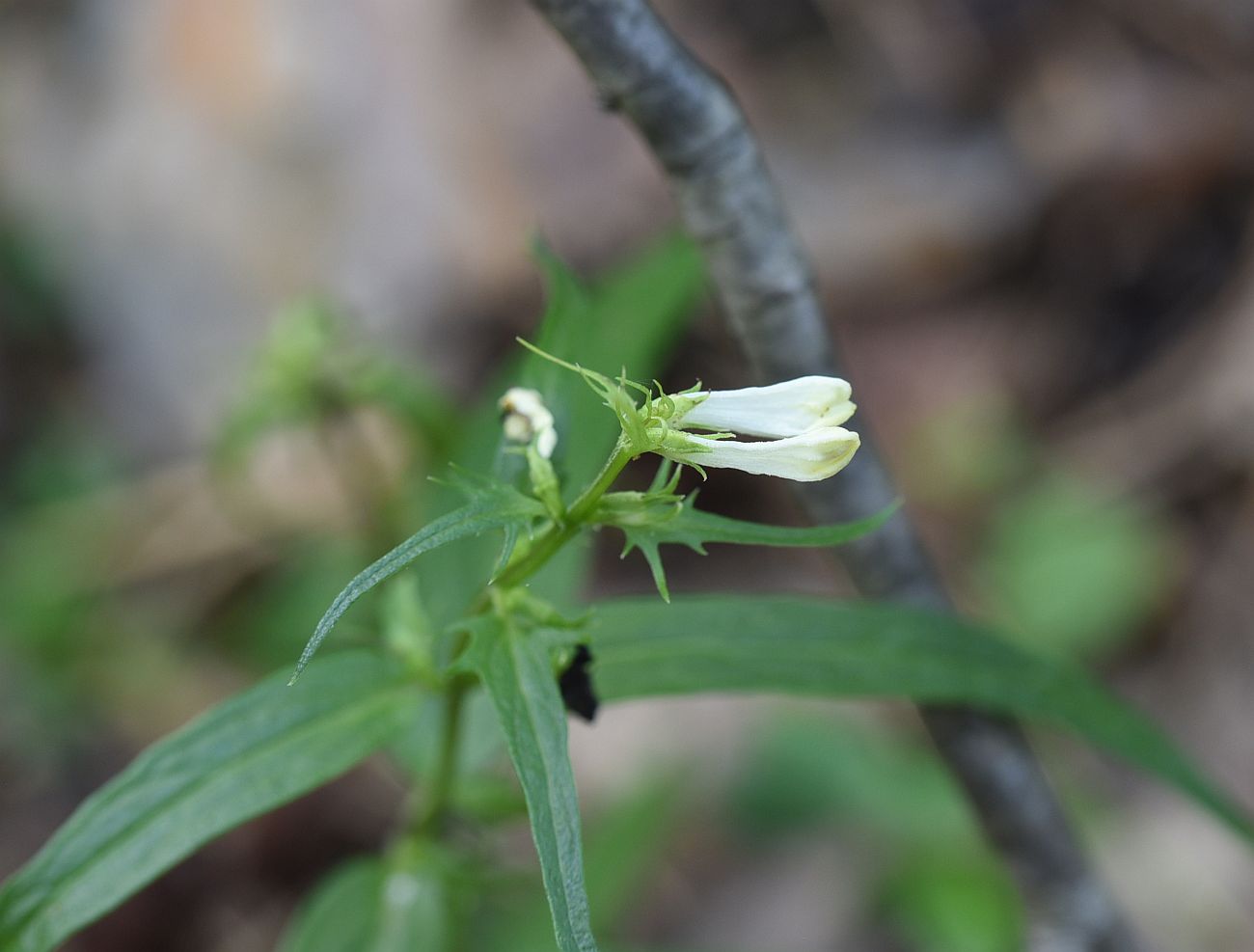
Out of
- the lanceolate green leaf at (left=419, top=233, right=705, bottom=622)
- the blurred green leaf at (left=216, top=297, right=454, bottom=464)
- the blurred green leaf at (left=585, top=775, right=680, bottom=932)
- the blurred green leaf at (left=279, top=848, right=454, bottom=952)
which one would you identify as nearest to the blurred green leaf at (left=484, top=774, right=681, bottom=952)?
the blurred green leaf at (left=585, top=775, right=680, bottom=932)

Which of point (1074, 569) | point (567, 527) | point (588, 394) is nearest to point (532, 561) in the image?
point (567, 527)

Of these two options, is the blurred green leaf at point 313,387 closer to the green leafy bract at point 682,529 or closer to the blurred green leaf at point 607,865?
the blurred green leaf at point 607,865

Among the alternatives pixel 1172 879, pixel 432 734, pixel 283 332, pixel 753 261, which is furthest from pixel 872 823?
pixel 753 261

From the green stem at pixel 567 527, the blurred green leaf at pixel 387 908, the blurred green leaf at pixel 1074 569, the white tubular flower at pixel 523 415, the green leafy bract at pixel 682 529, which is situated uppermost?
the white tubular flower at pixel 523 415

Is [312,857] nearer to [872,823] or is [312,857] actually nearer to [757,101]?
[872,823]

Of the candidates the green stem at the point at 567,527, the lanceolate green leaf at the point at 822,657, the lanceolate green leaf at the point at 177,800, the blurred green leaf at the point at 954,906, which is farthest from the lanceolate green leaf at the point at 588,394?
the blurred green leaf at the point at 954,906

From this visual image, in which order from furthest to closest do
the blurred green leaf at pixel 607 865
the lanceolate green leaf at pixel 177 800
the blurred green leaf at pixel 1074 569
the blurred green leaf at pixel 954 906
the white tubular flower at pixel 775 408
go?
the blurred green leaf at pixel 1074 569
the blurred green leaf at pixel 954 906
the blurred green leaf at pixel 607 865
the lanceolate green leaf at pixel 177 800
the white tubular flower at pixel 775 408

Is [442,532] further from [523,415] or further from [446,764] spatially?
[446,764]
